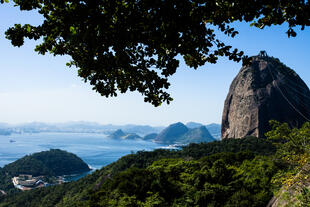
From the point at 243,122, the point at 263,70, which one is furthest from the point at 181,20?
the point at 263,70

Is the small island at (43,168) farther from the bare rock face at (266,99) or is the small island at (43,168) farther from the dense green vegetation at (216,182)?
the dense green vegetation at (216,182)

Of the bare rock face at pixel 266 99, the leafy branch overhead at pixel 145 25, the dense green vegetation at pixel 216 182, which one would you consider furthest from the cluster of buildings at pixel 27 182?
the leafy branch overhead at pixel 145 25

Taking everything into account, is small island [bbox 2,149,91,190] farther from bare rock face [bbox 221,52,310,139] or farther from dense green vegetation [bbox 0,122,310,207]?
dense green vegetation [bbox 0,122,310,207]

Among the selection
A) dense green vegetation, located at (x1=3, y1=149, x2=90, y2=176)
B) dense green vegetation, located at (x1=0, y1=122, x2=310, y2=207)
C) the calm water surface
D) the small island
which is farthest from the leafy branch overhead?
the calm water surface

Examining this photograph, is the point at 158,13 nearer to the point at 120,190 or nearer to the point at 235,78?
the point at 120,190

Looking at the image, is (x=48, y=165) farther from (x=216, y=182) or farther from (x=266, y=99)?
(x=216, y=182)

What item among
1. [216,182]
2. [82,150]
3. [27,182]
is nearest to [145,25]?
[216,182]
